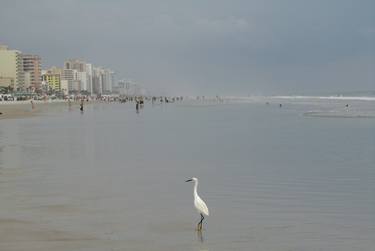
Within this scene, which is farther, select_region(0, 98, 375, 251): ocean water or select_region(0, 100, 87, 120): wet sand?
select_region(0, 100, 87, 120): wet sand

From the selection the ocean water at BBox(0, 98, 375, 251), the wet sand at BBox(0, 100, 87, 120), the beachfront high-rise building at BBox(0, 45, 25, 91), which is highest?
the beachfront high-rise building at BBox(0, 45, 25, 91)

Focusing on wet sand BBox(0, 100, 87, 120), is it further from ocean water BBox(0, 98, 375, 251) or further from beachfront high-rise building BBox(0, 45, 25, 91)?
beachfront high-rise building BBox(0, 45, 25, 91)

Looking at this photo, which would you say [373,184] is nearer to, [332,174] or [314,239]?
[332,174]

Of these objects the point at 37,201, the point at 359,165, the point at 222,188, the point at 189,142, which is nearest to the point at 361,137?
the point at 189,142

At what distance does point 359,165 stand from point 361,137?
8.58m

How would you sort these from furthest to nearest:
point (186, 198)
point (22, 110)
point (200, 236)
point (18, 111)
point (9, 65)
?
1. point (9, 65)
2. point (22, 110)
3. point (18, 111)
4. point (186, 198)
5. point (200, 236)

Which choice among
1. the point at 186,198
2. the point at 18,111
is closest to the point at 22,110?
the point at 18,111

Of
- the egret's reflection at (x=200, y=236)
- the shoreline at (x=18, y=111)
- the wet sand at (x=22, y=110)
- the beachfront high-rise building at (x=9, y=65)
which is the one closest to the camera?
the egret's reflection at (x=200, y=236)

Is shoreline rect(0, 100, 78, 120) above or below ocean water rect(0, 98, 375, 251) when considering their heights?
below

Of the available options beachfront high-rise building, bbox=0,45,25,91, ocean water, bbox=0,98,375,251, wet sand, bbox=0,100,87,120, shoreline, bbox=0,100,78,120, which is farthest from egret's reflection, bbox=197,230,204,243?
beachfront high-rise building, bbox=0,45,25,91

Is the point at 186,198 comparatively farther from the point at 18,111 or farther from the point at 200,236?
the point at 18,111

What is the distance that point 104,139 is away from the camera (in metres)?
23.2

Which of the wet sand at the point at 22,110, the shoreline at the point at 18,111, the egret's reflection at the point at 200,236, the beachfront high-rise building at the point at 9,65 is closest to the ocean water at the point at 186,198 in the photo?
the egret's reflection at the point at 200,236

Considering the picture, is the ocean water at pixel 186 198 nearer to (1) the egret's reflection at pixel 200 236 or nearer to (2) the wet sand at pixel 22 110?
(1) the egret's reflection at pixel 200 236
